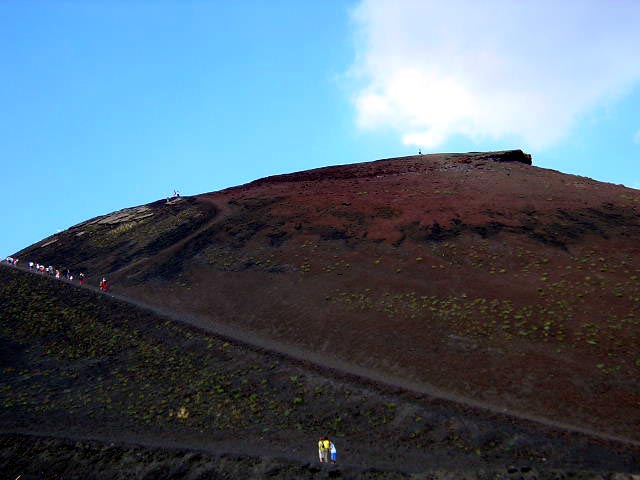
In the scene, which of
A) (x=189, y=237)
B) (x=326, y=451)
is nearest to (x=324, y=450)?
(x=326, y=451)

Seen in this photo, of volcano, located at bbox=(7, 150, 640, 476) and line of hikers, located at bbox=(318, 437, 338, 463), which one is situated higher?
volcano, located at bbox=(7, 150, 640, 476)

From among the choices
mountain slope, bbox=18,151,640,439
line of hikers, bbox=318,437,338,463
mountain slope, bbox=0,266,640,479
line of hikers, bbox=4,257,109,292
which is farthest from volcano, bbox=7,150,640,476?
line of hikers, bbox=318,437,338,463

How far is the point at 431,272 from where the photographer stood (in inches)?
1603

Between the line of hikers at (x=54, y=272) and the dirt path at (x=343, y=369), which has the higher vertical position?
the line of hikers at (x=54, y=272)

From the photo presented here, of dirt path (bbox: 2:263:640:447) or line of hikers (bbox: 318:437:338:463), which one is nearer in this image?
line of hikers (bbox: 318:437:338:463)

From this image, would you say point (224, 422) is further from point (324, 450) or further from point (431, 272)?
point (431, 272)

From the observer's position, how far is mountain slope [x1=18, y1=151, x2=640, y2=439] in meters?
28.5

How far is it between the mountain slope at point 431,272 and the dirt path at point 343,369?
58 centimetres

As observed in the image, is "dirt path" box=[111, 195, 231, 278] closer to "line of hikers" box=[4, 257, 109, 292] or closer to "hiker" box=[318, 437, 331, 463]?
"line of hikers" box=[4, 257, 109, 292]

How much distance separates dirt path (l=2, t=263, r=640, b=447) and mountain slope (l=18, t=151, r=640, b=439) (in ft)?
1.89

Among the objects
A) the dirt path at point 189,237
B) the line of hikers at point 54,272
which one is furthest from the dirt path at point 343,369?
the dirt path at point 189,237

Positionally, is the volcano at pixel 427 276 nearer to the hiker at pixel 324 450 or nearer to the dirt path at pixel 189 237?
the dirt path at pixel 189 237

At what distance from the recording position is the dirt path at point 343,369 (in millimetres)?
23797

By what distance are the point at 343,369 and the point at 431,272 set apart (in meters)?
13.1
